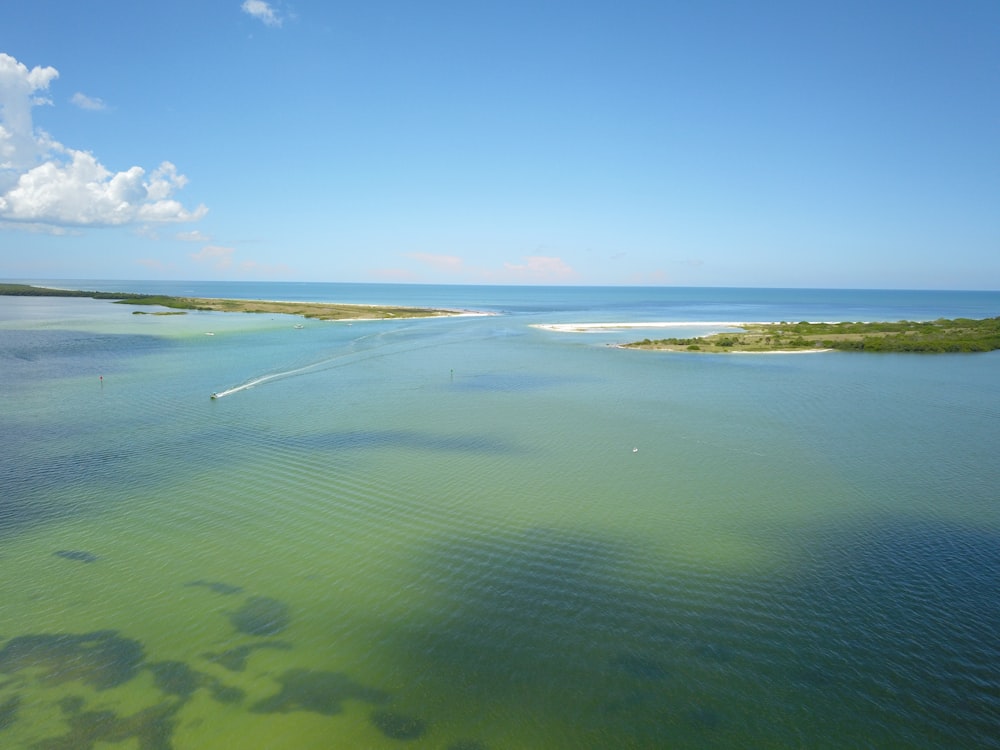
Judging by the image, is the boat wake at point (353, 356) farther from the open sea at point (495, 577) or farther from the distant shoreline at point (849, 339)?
the distant shoreline at point (849, 339)

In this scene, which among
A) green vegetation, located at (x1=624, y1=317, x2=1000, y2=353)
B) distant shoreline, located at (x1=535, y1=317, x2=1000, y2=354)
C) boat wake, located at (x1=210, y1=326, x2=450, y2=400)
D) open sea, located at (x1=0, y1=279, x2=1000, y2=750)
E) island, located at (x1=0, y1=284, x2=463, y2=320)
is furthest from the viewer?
island, located at (x1=0, y1=284, x2=463, y2=320)

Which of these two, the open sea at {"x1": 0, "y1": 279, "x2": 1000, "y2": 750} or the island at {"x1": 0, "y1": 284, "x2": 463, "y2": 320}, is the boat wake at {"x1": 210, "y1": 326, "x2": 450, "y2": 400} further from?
the island at {"x1": 0, "y1": 284, "x2": 463, "y2": 320}

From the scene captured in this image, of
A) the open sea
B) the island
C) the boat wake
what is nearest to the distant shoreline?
the boat wake

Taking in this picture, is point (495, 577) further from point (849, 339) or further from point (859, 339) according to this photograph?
point (859, 339)

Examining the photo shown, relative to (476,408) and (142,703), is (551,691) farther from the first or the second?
(476,408)

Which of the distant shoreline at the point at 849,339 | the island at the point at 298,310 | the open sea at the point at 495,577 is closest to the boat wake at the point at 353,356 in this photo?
the open sea at the point at 495,577

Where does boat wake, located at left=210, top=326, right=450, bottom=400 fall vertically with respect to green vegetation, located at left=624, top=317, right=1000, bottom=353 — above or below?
below

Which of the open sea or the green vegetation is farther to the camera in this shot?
the green vegetation

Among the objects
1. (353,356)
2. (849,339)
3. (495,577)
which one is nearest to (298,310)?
(353,356)
